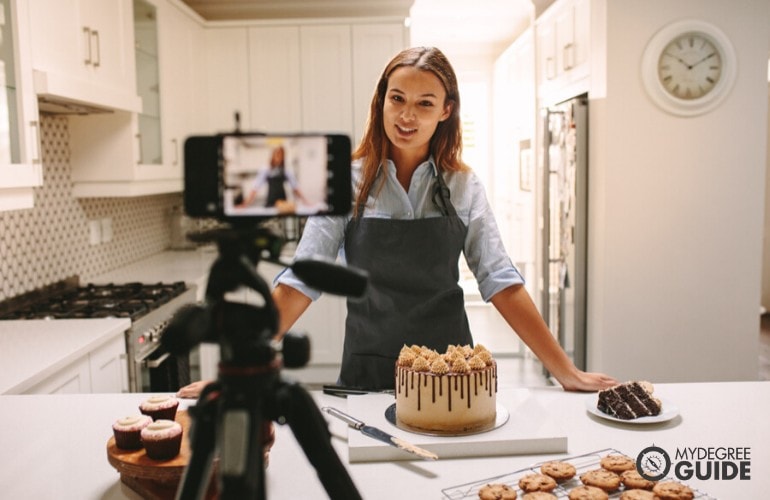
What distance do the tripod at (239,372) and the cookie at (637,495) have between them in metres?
0.50

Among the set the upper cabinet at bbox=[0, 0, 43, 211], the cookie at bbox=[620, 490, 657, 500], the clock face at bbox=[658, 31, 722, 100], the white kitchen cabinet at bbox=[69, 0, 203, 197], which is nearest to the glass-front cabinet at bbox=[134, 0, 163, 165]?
the white kitchen cabinet at bbox=[69, 0, 203, 197]

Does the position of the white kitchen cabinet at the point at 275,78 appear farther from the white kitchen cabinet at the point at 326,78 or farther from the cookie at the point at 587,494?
the cookie at the point at 587,494

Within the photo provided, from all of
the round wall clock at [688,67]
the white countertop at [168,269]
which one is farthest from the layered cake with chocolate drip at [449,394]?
the round wall clock at [688,67]

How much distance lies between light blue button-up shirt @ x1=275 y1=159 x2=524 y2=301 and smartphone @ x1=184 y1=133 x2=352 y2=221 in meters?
1.02

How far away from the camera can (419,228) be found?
1642 mm

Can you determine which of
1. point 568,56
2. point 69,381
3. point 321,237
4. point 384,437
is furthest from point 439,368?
point 568,56

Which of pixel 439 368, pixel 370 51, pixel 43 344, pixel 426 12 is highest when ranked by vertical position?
pixel 426 12

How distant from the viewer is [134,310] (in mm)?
2498

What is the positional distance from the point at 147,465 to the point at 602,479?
0.61 metres

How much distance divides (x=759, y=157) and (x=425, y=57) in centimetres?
210

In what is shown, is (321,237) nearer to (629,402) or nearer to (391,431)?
(391,431)

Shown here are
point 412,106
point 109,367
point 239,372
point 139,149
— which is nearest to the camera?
point 239,372

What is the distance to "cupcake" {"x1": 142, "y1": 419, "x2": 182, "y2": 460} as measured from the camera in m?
0.95

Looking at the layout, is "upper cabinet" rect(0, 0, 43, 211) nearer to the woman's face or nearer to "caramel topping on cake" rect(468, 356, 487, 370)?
the woman's face
